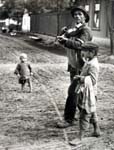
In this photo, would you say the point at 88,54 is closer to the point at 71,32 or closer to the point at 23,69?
the point at 71,32

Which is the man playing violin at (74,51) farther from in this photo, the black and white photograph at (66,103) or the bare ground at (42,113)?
the bare ground at (42,113)

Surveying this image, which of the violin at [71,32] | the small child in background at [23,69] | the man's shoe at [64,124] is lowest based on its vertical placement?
the man's shoe at [64,124]

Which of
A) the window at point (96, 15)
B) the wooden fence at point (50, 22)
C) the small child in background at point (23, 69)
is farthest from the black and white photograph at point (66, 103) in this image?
the wooden fence at point (50, 22)

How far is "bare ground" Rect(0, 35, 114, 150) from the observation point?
20.2 feet

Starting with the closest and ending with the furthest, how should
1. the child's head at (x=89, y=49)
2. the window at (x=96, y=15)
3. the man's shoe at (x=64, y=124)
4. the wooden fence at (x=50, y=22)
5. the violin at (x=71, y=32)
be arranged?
1. the child's head at (x=89, y=49)
2. the man's shoe at (x=64, y=124)
3. the violin at (x=71, y=32)
4. the window at (x=96, y=15)
5. the wooden fence at (x=50, y=22)

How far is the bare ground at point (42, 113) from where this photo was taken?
6.16 metres

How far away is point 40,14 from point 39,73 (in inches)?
1392

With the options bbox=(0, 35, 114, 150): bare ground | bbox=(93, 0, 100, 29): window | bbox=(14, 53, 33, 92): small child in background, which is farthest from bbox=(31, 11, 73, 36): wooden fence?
bbox=(14, 53, 33, 92): small child in background

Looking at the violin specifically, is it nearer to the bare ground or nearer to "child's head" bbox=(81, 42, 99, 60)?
"child's head" bbox=(81, 42, 99, 60)

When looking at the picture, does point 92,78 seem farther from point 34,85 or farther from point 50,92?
point 34,85

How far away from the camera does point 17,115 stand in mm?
8023

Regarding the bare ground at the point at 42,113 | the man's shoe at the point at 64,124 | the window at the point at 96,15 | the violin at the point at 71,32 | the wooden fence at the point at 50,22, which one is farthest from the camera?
the wooden fence at the point at 50,22

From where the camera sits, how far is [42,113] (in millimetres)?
8234

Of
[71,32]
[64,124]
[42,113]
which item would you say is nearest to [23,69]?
[42,113]
